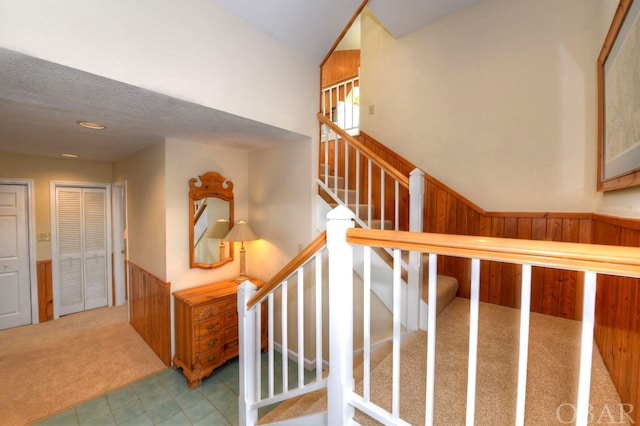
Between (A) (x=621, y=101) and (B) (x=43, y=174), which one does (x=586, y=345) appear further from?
(B) (x=43, y=174)

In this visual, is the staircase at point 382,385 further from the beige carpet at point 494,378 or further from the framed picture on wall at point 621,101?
Answer: the framed picture on wall at point 621,101

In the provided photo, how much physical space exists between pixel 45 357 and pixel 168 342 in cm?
136

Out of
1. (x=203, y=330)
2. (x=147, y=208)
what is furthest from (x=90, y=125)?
(x=203, y=330)

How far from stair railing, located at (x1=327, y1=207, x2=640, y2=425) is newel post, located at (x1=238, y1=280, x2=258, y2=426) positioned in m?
0.72

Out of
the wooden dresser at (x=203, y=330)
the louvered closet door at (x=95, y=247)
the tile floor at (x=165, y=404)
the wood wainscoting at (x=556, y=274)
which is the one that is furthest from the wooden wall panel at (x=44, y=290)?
the wood wainscoting at (x=556, y=274)

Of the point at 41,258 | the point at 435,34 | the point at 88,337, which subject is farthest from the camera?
the point at 41,258

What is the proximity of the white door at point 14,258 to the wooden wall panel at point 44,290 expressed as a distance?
3.9 inches

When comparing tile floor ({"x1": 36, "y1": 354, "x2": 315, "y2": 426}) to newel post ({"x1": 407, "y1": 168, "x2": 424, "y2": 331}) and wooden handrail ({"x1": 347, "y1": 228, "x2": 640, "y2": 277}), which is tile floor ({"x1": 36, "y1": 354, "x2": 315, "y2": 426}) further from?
wooden handrail ({"x1": 347, "y1": 228, "x2": 640, "y2": 277})

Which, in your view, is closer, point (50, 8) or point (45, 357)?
point (50, 8)

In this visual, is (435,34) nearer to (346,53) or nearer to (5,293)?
(346,53)

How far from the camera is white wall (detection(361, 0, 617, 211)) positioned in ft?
6.94

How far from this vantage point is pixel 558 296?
7.29 feet

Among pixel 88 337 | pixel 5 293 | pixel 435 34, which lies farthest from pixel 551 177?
pixel 5 293

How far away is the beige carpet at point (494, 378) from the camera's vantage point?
3.82 ft
